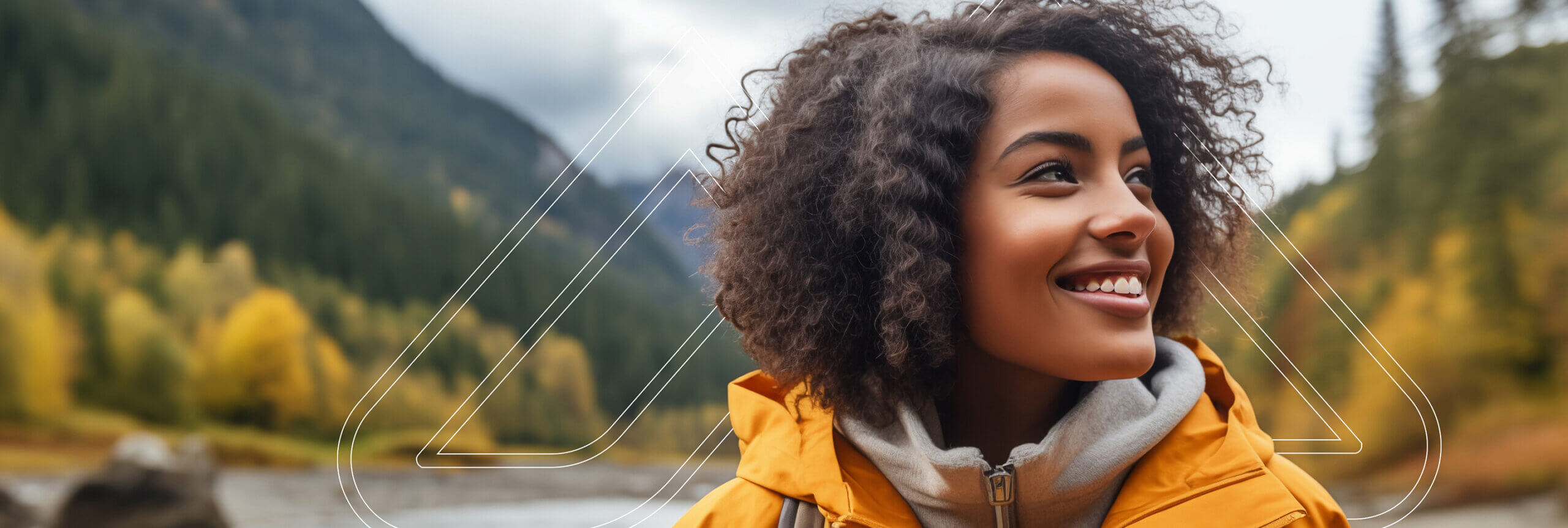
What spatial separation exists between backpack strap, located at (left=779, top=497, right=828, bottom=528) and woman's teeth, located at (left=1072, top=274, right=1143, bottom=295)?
1.02ft

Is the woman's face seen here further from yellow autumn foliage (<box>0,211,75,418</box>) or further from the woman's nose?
yellow autumn foliage (<box>0,211,75,418</box>)

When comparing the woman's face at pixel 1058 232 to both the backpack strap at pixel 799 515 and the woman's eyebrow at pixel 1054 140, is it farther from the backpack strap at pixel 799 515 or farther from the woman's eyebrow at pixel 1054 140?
the backpack strap at pixel 799 515

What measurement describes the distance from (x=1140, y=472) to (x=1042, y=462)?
95 millimetres

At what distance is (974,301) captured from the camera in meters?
0.78

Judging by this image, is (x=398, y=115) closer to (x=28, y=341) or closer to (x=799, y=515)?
(x=28, y=341)

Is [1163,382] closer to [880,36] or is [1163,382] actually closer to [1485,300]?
[880,36]

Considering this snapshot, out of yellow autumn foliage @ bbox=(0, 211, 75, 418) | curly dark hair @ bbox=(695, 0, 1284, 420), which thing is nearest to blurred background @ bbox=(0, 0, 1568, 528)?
yellow autumn foliage @ bbox=(0, 211, 75, 418)

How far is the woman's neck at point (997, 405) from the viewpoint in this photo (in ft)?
2.78

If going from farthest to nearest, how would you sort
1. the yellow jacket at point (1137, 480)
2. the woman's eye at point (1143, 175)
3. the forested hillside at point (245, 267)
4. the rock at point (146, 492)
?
the forested hillside at point (245, 267) → the rock at point (146, 492) → the woman's eye at point (1143, 175) → the yellow jacket at point (1137, 480)

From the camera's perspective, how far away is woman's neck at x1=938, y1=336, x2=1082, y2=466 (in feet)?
2.78

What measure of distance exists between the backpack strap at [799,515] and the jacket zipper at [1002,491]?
0.15m

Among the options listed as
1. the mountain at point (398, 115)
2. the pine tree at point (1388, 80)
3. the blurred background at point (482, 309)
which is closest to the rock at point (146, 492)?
the blurred background at point (482, 309)

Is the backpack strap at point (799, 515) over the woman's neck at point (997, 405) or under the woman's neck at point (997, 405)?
over

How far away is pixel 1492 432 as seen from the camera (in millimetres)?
2176
